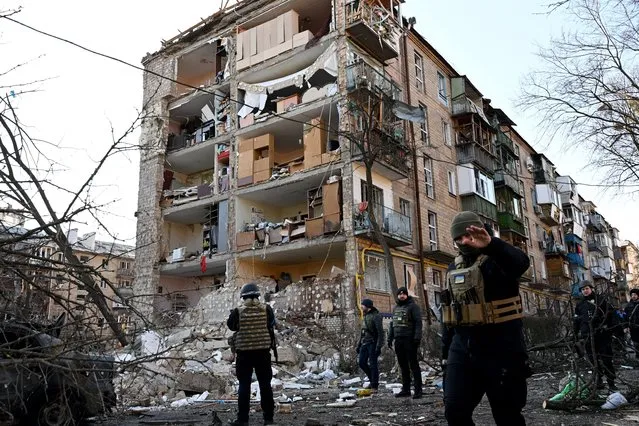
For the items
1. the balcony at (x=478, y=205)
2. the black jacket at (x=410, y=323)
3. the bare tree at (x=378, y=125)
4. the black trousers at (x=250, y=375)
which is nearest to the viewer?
the black trousers at (x=250, y=375)

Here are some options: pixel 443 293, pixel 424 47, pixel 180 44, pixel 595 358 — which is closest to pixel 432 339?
pixel 595 358

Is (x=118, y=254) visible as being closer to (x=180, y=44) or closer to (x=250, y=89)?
(x=250, y=89)

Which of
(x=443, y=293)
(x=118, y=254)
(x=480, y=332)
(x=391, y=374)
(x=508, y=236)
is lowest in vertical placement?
(x=391, y=374)

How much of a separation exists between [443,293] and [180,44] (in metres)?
26.6

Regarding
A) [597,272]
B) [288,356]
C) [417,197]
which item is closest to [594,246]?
[597,272]

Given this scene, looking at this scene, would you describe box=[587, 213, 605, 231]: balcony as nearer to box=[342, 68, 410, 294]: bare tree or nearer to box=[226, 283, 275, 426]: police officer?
box=[342, 68, 410, 294]: bare tree

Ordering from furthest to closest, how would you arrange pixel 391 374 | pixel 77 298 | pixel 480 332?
1. pixel 391 374
2. pixel 77 298
3. pixel 480 332

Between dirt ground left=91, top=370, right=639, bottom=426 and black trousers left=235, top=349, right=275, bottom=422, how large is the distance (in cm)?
52

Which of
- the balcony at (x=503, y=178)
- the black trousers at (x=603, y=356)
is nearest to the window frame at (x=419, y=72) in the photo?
the balcony at (x=503, y=178)

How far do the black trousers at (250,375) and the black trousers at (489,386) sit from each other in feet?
10.4

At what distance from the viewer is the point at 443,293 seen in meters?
4.12

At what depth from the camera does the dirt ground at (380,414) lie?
20.2 feet

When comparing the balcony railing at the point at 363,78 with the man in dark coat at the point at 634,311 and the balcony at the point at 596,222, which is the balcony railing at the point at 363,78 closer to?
the man in dark coat at the point at 634,311

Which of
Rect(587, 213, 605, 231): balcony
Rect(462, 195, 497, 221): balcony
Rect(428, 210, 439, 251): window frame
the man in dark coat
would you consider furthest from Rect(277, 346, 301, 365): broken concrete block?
Rect(587, 213, 605, 231): balcony
